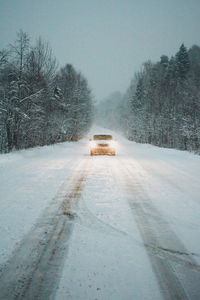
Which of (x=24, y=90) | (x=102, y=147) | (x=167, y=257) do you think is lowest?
(x=167, y=257)

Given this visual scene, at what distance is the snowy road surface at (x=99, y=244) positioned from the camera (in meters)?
1.95

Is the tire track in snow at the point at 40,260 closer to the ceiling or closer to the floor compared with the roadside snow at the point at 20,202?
closer to the floor

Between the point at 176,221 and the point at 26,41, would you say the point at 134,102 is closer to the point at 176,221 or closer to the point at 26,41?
the point at 26,41

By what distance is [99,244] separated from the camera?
2.75 metres

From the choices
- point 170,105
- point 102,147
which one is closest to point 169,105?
point 170,105

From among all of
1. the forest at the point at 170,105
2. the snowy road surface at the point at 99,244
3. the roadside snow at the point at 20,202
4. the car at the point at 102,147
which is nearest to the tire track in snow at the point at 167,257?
the snowy road surface at the point at 99,244

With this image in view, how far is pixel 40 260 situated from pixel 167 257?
167cm

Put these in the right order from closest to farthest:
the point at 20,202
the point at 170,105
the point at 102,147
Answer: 1. the point at 20,202
2. the point at 102,147
3. the point at 170,105

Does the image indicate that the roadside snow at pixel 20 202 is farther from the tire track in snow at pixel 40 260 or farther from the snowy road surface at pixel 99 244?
the tire track in snow at pixel 40 260

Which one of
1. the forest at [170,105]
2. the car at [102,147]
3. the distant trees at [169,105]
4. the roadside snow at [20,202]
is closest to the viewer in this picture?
the roadside snow at [20,202]

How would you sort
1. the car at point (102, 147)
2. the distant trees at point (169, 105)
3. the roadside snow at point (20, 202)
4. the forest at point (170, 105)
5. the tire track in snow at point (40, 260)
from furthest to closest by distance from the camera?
the distant trees at point (169, 105) → the forest at point (170, 105) → the car at point (102, 147) → the roadside snow at point (20, 202) → the tire track in snow at point (40, 260)

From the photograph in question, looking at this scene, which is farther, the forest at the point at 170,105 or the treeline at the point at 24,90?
the forest at the point at 170,105

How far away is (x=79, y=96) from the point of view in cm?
3156

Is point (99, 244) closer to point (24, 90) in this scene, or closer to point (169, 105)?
point (24, 90)
